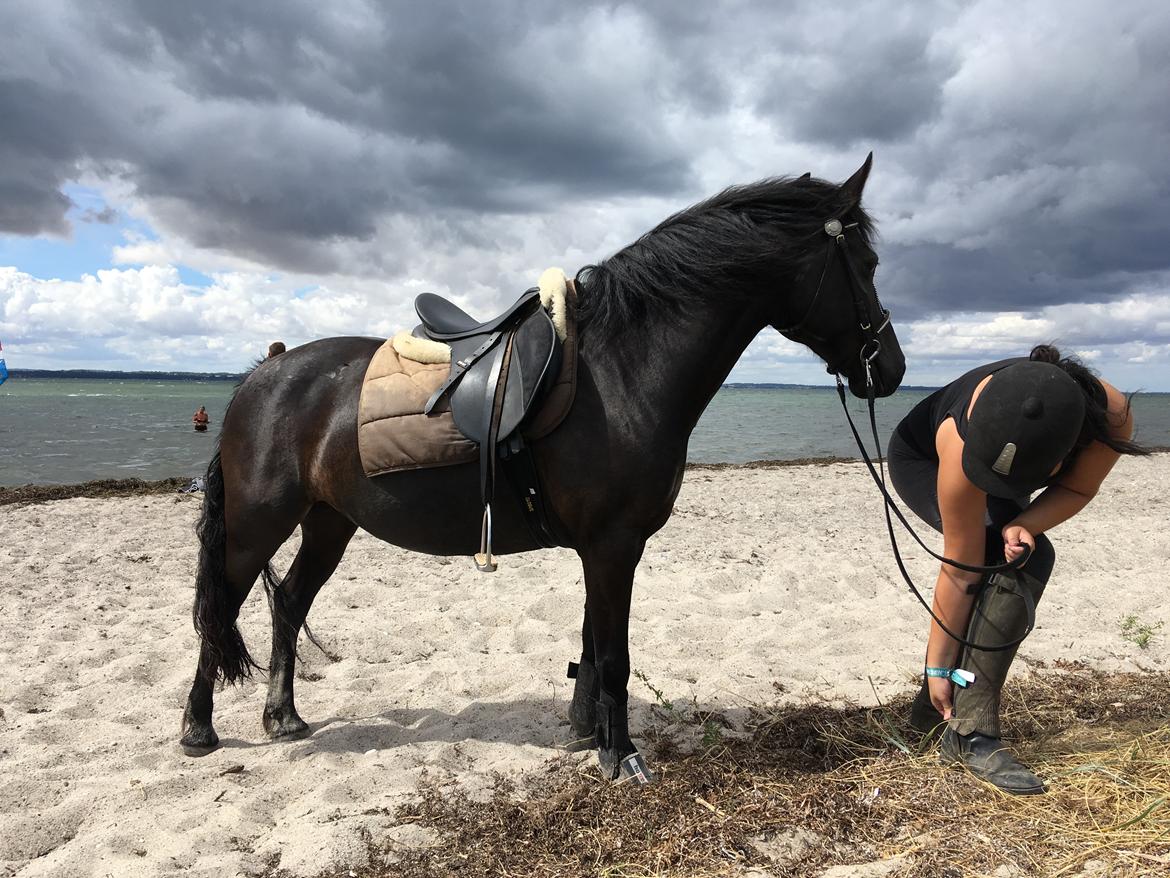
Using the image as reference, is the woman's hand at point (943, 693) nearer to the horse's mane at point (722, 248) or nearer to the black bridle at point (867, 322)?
the black bridle at point (867, 322)

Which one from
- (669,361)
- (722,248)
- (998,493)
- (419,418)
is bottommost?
(998,493)

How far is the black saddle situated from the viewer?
8.89ft

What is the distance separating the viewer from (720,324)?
2.79 m

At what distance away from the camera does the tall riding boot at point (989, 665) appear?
106 inches

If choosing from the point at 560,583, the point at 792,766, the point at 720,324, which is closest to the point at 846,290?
the point at 720,324

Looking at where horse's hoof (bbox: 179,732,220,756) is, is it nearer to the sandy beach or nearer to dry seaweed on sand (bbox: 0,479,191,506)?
the sandy beach

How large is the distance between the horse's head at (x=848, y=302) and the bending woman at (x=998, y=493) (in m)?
0.33

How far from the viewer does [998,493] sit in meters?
2.47

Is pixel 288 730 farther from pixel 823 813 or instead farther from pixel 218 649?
pixel 823 813

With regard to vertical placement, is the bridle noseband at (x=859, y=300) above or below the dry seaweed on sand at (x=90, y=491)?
above

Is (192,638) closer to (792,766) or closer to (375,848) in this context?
(375,848)

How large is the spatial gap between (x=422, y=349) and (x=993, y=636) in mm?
2597

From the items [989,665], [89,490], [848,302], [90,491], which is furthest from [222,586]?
[89,490]

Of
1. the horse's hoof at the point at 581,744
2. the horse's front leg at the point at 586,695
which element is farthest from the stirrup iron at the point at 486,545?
the horse's hoof at the point at 581,744
